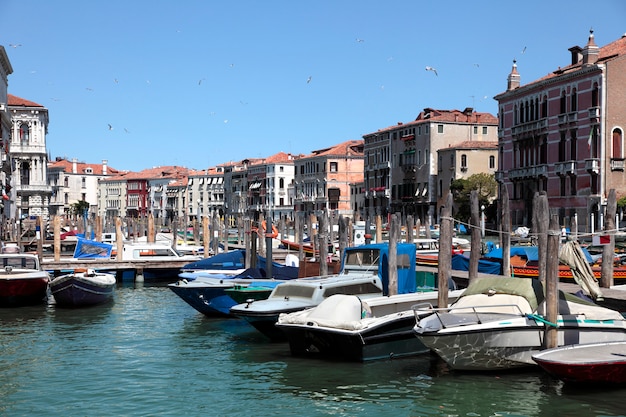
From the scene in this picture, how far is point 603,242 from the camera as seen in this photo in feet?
58.1

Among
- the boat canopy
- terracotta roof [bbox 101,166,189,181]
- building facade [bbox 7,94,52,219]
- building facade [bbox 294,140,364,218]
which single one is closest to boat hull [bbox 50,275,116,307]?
the boat canopy

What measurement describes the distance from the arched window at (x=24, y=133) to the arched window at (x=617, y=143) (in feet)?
164

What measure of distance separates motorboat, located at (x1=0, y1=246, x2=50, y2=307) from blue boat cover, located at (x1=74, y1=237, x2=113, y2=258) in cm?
876

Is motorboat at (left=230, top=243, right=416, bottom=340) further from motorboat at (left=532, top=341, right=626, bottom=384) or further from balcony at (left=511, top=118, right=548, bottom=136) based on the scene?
balcony at (left=511, top=118, right=548, bottom=136)

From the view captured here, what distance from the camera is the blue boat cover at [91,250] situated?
32406mm

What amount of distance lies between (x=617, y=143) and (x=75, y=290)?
3106 cm

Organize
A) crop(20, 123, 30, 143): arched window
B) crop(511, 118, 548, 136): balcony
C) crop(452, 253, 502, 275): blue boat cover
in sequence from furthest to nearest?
crop(20, 123, 30, 143): arched window < crop(511, 118, 548, 136): balcony < crop(452, 253, 502, 275): blue boat cover

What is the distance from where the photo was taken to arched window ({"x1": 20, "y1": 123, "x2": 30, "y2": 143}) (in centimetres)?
7550

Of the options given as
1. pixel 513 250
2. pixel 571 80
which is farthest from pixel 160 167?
pixel 513 250

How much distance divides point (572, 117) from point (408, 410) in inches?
1490

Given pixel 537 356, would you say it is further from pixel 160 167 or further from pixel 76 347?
pixel 160 167

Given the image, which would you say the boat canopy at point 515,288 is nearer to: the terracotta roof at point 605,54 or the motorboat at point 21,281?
the motorboat at point 21,281

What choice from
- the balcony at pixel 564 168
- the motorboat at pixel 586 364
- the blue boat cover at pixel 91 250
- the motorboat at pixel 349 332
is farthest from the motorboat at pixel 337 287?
the balcony at pixel 564 168

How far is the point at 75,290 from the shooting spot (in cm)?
2262
